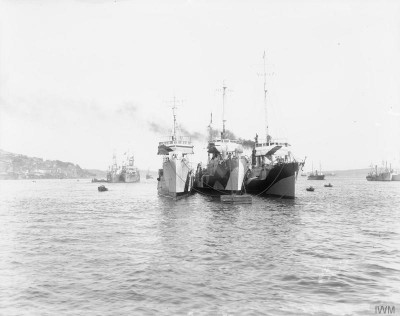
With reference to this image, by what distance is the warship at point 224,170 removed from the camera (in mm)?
50469

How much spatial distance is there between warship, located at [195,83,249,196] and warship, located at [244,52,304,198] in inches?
101

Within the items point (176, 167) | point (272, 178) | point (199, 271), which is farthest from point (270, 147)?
point (199, 271)

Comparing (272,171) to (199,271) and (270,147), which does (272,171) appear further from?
(199,271)

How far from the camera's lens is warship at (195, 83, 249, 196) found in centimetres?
5047

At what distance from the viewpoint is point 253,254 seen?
1805cm

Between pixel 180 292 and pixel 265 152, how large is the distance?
174 feet

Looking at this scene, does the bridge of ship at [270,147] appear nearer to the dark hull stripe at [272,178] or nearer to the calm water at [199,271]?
the dark hull stripe at [272,178]

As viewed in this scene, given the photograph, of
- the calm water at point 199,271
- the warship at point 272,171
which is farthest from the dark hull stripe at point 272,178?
the calm water at point 199,271

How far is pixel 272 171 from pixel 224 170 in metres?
7.83

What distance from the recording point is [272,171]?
56.0 m

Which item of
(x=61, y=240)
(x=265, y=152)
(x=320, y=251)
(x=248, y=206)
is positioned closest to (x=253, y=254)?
(x=320, y=251)

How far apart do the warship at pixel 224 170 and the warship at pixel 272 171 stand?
2558 mm

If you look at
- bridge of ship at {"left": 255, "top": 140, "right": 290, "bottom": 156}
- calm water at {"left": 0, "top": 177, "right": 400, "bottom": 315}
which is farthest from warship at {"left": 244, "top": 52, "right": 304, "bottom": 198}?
calm water at {"left": 0, "top": 177, "right": 400, "bottom": 315}

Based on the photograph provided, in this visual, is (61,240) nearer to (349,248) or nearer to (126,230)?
(126,230)
